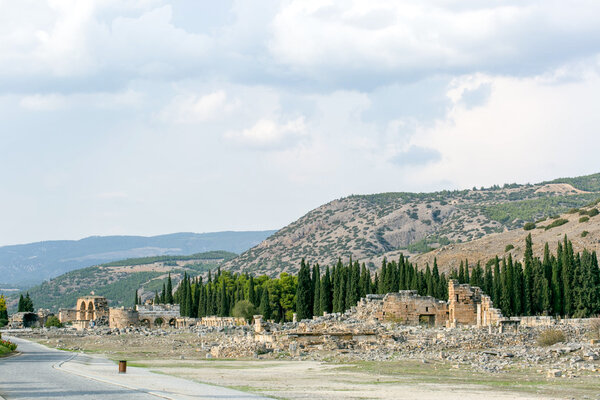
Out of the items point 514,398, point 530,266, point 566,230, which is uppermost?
point 566,230

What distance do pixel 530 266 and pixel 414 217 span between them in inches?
5071

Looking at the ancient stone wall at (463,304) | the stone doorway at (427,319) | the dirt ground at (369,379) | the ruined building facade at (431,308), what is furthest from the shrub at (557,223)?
the dirt ground at (369,379)

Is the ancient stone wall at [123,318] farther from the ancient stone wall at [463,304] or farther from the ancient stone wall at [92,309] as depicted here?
the ancient stone wall at [463,304]

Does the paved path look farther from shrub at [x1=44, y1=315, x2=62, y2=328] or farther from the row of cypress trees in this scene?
shrub at [x1=44, y1=315, x2=62, y2=328]

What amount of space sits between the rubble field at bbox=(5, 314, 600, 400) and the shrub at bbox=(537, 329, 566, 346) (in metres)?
0.66

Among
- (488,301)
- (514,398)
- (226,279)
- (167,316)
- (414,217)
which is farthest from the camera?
(414,217)

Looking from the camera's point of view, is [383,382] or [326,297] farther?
[326,297]

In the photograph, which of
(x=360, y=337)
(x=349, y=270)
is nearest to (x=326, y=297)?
(x=349, y=270)

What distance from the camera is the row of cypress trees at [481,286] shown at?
6191 cm

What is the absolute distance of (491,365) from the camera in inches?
1419

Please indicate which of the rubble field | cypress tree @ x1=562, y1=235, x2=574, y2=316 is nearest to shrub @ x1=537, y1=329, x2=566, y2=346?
the rubble field

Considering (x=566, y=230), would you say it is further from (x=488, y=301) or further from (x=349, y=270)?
(x=488, y=301)

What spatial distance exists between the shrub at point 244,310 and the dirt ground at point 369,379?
43.0 metres

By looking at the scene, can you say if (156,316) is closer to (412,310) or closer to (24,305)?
(24,305)
